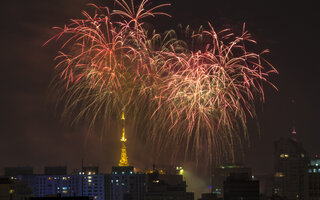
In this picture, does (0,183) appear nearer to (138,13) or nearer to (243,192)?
(138,13)

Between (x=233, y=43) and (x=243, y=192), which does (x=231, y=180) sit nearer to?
(x=243, y=192)

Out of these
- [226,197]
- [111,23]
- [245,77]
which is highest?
[111,23]

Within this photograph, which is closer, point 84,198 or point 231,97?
point 84,198

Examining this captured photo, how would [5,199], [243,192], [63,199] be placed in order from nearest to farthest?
[63,199] → [5,199] → [243,192]

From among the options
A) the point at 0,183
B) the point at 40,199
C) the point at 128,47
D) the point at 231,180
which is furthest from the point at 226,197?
the point at 40,199

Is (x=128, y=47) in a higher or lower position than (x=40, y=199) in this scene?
higher

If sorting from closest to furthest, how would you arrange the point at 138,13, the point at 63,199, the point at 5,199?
the point at 63,199, the point at 138,13, the point at 5,199

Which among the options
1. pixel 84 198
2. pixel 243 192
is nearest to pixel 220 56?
pixel 84 198

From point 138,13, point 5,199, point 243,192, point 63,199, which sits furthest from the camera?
point 243,192

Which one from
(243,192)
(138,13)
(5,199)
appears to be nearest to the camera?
(138,13)
